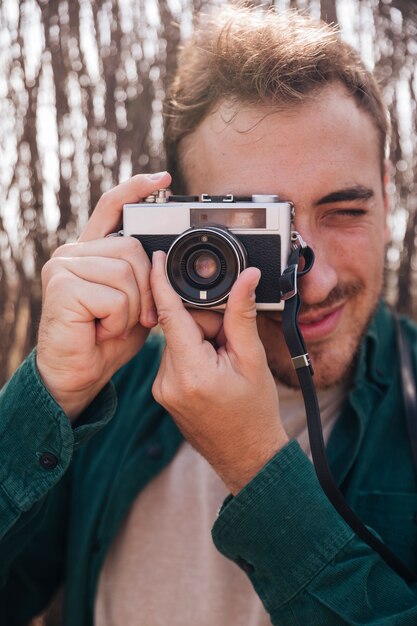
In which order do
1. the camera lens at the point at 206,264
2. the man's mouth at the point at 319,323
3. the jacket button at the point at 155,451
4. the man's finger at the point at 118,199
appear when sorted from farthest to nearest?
1. the jacket button at the point at 155,451
2. the man's mouth at the point at 319,323
3. the man's finger at the point at 118,199
4. the camera lens at the point at 206,264

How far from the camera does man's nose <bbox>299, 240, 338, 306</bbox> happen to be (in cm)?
162

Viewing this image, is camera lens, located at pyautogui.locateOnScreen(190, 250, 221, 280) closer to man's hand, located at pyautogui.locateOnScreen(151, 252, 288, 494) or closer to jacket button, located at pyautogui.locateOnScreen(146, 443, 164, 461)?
man's hand, located at pyautogui.locateOnScreen(151, 252, 288, 494)

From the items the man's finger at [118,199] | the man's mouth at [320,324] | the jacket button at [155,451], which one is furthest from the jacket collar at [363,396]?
the man's finger at [118,199]

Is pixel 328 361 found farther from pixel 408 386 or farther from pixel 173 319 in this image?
pixel 173 319

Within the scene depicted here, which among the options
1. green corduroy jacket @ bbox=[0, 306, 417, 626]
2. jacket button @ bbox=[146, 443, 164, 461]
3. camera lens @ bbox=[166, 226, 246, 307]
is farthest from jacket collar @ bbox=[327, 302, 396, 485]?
camera lens @ bbox=[166, 226, 246, 307]

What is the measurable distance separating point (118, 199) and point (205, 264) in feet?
0.86

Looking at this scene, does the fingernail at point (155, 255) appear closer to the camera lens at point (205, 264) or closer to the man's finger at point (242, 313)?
the camera lens at point (205, 264)

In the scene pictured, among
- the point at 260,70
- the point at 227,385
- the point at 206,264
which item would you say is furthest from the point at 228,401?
the point at 260,70

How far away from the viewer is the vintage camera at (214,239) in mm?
1438

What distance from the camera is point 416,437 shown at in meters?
1.69

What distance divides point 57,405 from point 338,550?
1.99 feet

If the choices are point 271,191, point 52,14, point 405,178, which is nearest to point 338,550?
point 271,191

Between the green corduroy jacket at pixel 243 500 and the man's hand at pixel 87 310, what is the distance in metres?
0.06

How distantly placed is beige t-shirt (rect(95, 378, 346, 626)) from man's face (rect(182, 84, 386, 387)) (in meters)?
0.20
